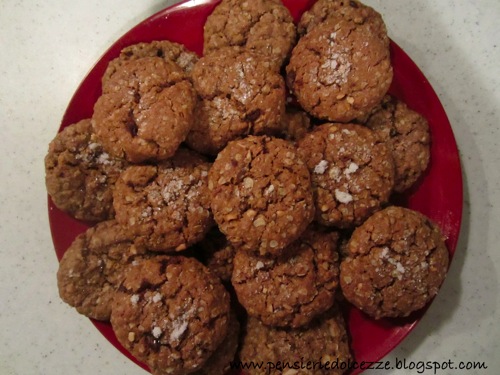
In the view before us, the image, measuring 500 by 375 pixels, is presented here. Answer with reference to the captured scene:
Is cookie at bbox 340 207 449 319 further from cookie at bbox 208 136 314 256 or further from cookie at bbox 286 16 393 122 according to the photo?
cookie at bbox 286 16 393 122

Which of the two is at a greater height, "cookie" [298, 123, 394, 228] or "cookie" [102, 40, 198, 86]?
"cookie" [102, 40, 198, 86]

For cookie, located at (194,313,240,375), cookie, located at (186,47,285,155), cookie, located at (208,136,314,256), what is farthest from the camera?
cookie, located at (194,313,240,375)

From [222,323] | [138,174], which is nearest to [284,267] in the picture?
[222,323]

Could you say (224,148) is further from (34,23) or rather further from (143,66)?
(34,23)

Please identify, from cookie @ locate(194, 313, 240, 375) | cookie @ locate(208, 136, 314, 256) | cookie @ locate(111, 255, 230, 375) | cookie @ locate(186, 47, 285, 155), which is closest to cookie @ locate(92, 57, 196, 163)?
cookie @ locate(186, 47, 285, 155)

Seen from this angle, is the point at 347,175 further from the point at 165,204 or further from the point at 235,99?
the point at 165,204

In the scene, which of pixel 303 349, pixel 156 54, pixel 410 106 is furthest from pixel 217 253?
pixel 410 106

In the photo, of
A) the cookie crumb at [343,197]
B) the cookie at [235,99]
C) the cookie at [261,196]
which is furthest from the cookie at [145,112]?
the cookie crumb at [343,197]
